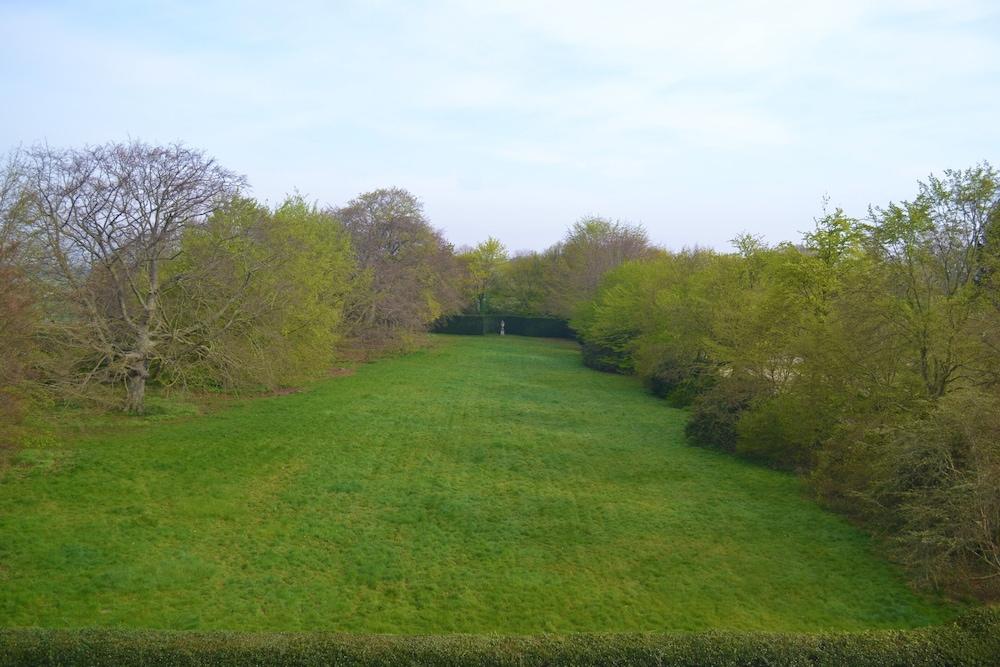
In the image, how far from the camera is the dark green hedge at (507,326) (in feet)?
207

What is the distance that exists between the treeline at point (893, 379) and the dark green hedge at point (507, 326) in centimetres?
4184

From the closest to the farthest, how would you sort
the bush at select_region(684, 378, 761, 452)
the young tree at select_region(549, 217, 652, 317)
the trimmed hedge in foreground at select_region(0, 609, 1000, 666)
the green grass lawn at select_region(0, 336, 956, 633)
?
the trimmed hedge in foreground at select_region(0, 609, 1000, 666)
the green grass lawn at select_region(0, 336, 956, 633)
the bush at select_region(684, 378, 761, 452)
the young tree at select_region(549, 217, 652, 317)

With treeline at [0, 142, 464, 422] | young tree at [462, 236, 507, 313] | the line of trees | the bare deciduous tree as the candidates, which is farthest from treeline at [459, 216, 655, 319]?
treeline at [0, 142, 464, 422]

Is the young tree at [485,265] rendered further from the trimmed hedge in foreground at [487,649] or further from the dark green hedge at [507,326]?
the trimmed hedge in foreground at [487,649]

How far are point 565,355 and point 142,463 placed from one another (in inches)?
1415

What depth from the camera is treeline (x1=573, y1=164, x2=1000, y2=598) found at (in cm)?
1005

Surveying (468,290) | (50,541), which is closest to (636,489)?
(50,541)

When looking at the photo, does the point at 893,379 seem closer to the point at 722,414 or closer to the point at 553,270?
the point at 722,414

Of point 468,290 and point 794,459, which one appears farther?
point 468,290

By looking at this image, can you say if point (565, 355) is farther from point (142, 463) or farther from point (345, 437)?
point (142, 463)

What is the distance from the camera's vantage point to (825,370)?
578 inches

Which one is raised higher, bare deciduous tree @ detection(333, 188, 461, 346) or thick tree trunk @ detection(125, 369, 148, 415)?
bare deciduous tree @ detection(333, 188, 461, 346)

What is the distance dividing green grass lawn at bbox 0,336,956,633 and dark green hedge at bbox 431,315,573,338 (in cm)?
4362

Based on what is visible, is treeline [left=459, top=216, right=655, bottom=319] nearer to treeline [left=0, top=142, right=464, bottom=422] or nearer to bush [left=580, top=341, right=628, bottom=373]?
bush [left=580, top=341, right=628, bottom=373]
